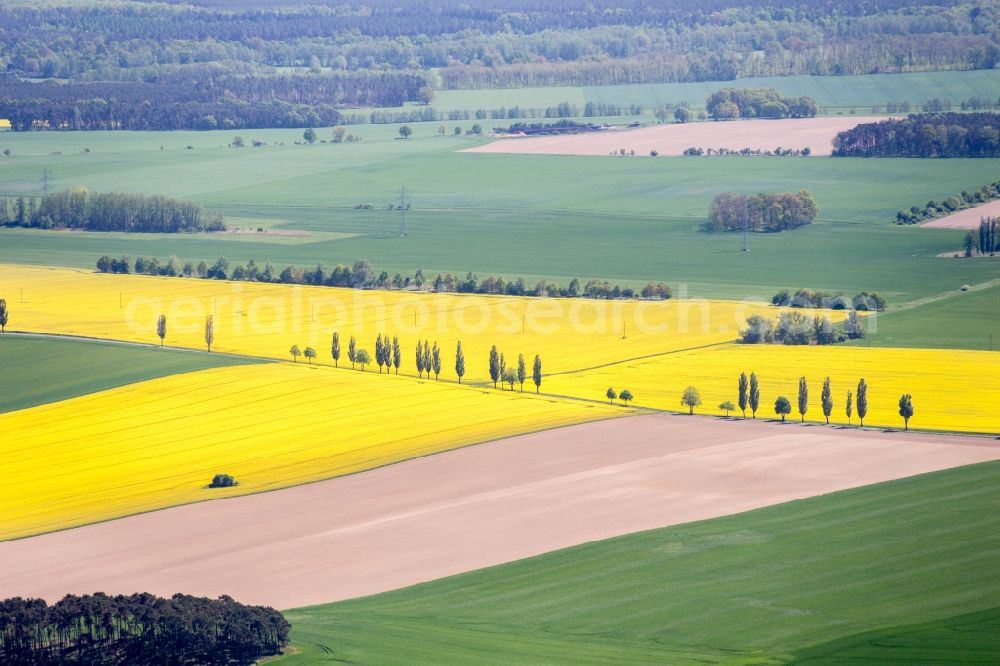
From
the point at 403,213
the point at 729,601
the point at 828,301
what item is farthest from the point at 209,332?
the point at 403,213

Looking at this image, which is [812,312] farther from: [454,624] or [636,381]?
[454,624]

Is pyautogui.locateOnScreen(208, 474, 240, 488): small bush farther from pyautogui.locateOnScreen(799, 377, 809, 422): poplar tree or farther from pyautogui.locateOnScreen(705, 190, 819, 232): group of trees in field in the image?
pyautogui.locateOnScreen(705, 190, 819, 232): group of trees in field

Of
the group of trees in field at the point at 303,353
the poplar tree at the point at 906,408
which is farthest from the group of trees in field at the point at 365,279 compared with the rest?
the poplar tree at the point at 906,408

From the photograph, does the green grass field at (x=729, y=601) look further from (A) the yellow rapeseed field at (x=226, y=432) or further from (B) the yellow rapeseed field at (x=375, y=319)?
(B) the yellow rapeseed field at (x=375, y=319)

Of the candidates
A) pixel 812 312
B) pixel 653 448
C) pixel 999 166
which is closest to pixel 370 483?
pixel 653 448

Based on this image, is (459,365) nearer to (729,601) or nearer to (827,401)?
(827,401)

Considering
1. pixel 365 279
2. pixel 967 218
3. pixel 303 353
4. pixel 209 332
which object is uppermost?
pixel 967 218
